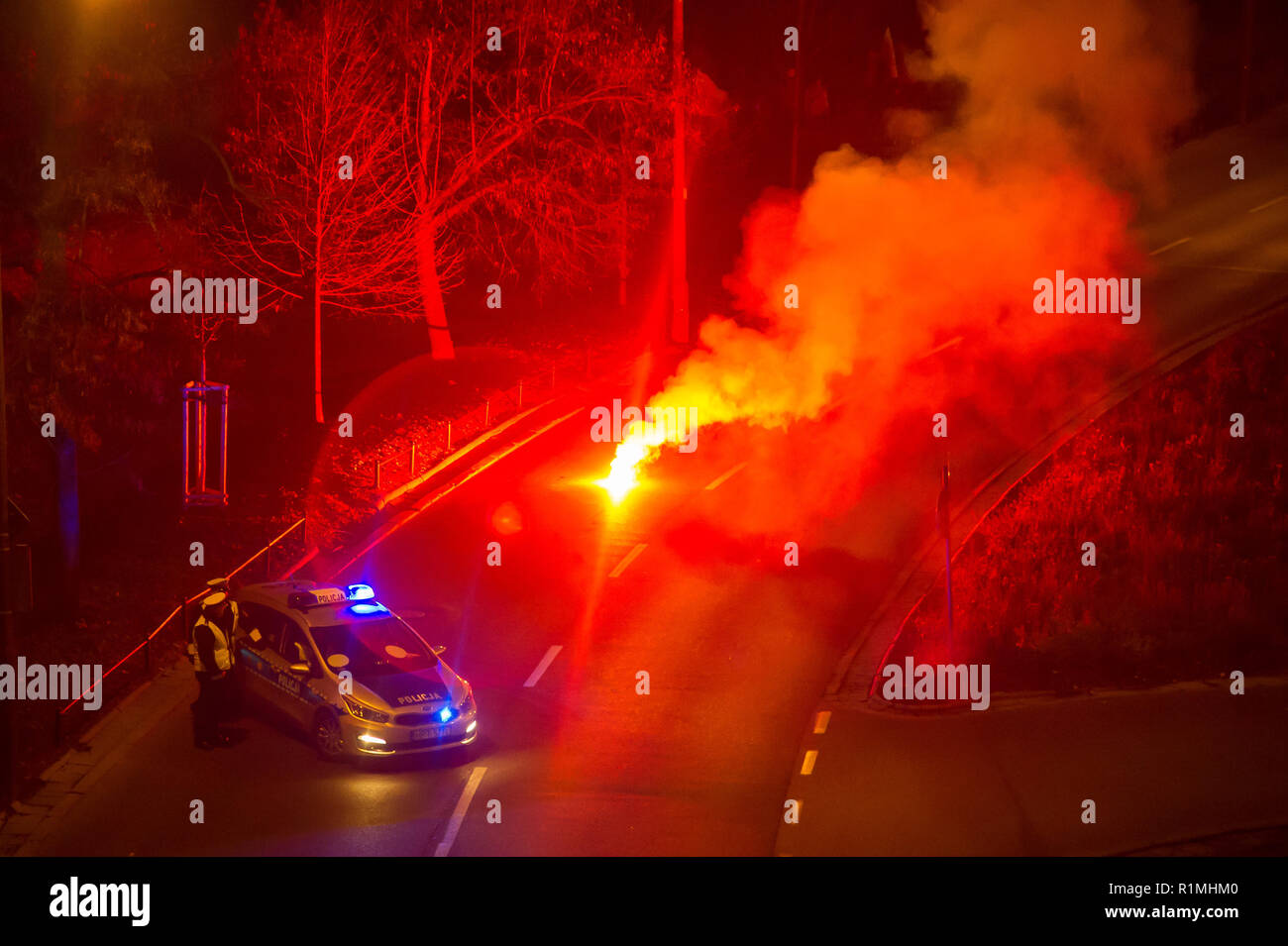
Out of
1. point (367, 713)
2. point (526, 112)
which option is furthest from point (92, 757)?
point (526, 112)

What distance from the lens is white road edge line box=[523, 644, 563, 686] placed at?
1623 centimetres

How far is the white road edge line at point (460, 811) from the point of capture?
11.7 m

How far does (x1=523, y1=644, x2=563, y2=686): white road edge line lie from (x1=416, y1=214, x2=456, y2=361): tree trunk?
1411 cm

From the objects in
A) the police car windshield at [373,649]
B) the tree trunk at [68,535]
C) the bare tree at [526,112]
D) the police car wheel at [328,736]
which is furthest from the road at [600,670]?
the bare tree at [526,112]

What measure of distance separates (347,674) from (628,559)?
7.31 m

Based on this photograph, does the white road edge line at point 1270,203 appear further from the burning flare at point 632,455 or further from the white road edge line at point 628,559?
the white road edge line at point 628,559

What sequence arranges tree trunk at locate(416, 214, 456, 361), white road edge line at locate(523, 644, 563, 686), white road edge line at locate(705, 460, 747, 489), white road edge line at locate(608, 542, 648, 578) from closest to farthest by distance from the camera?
white road edge line at locate(523, 644, 563, 686), white road edge line at locate(608, 542, 648, 578), white road edge line at locate(705, 460, 747, 489), tree trunk at locate(416, 214, 456, 361)

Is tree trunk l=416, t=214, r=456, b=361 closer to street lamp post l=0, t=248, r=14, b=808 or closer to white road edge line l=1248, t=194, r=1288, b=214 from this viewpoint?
street lamp post l=0, t=248, r=14, b=808

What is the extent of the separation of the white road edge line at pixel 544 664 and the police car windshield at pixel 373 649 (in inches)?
67.2

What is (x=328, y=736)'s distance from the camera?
13.8 metres

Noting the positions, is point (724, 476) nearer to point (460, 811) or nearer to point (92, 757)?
point (460, 811)

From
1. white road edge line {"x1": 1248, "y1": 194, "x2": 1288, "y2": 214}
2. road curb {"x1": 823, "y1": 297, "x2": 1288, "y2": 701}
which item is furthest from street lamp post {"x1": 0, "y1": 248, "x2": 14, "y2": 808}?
white road edge line {"x1": 1248, "y1": 194, "x2": 1288, "y2": 214}

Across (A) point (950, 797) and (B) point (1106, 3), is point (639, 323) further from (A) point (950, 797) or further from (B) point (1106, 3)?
(A) point (950, 797)

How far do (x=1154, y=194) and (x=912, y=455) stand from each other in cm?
1744
